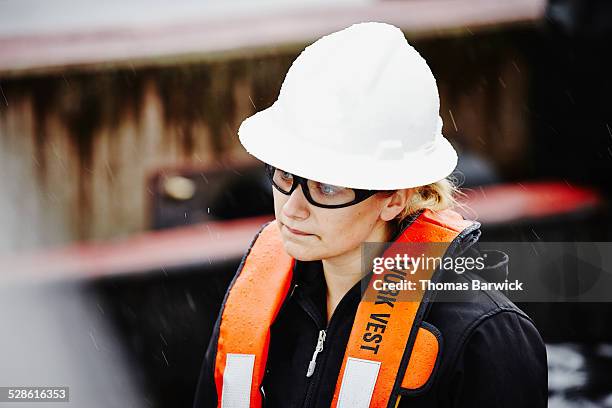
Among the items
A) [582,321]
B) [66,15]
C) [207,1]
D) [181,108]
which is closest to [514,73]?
[582,321]

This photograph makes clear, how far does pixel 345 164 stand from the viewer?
6.28 ft

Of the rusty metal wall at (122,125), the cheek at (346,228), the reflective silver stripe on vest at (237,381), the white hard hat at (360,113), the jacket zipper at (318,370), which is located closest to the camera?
the white hard hat at (360,113)

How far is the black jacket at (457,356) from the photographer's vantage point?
198cm

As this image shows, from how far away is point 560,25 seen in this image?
5855mm

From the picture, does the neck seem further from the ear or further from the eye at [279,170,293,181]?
the eye at [279,170,293,181]

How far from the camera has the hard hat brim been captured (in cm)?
191

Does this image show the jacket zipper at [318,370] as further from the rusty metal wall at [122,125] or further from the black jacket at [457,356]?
the rusty metal wall at [122,125]

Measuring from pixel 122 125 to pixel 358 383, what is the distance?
13.4 ft

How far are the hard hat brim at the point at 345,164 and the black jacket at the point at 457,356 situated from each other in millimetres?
254

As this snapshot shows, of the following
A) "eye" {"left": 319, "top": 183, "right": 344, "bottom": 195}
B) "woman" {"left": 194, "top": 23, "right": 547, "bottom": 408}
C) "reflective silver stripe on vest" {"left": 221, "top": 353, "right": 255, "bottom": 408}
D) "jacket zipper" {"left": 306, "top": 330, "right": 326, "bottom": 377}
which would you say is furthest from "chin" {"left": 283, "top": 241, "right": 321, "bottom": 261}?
"reflective silver stripe on vest" {"left": 221, "top": 353, "right": 255, "bottom": 408}

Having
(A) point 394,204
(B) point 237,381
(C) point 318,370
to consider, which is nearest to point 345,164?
(A) point 394,204

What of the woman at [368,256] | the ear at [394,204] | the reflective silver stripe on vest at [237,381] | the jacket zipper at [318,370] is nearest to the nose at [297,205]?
the woman at [368,256]

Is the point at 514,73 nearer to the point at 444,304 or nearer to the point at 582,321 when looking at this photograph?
the point at 582,321

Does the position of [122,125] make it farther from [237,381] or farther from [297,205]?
[297,205]
